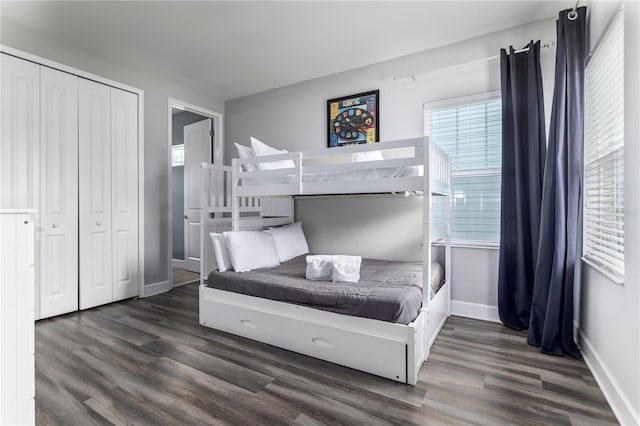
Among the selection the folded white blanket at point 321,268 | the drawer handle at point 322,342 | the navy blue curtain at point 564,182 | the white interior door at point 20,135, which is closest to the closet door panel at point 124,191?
the white interior door at point 20,135

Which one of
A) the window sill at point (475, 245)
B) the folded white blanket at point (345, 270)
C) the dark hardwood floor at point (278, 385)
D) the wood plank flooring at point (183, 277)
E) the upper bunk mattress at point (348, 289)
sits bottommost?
the dark hardwood floor at point (278, 385)

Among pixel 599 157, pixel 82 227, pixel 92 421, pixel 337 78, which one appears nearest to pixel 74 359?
pixel 92 421

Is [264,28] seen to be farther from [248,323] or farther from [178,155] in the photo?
[178,155]

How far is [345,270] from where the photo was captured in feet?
7.31

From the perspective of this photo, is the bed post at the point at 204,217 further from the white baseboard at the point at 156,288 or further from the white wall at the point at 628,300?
the white wall at the point at 628,300

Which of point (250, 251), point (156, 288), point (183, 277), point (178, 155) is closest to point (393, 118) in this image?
point (250, 251)

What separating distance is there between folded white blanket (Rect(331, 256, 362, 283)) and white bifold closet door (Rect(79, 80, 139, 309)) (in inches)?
96.5

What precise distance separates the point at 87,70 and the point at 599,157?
4.30 meters

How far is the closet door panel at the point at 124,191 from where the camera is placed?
3.31 meters

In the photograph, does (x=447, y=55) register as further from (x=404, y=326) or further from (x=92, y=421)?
(x=92, y=421)

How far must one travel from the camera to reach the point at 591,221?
213 cm

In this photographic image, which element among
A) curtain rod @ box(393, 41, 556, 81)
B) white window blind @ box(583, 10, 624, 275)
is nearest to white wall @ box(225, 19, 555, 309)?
curtain rod @ box(393, 41, 556, 81)

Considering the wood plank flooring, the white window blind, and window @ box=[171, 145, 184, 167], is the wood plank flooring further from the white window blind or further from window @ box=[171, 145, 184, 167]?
the white window blind

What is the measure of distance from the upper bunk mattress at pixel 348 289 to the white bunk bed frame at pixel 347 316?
2.3 inches
